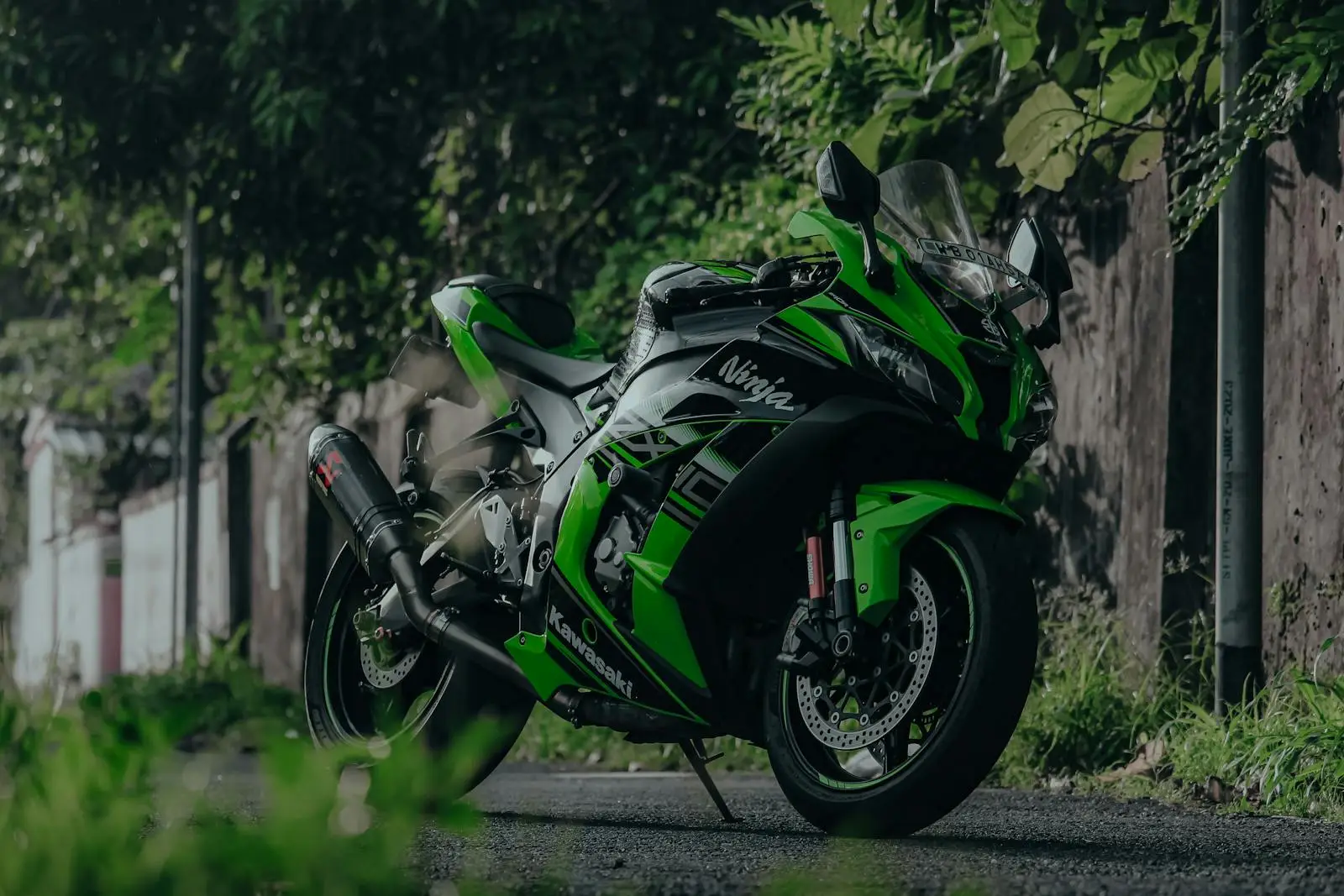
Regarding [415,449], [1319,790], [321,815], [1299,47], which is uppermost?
[1299,47]

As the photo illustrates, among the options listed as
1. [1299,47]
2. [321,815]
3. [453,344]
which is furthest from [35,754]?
[1299,47]

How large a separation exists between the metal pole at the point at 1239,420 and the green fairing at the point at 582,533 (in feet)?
6.56

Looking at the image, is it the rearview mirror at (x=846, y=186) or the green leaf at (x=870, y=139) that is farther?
the green leaf at (x=870, y=139)

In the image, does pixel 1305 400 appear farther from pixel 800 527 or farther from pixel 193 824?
pixel 193 824

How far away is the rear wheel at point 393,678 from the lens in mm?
5148

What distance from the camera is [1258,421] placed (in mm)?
5773

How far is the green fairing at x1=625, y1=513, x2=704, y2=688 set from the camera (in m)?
4.36

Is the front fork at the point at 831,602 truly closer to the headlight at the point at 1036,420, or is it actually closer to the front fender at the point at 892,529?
the front fender at the point at 892,529

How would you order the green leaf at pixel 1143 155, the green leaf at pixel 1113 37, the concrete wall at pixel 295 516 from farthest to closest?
the concrete wall at pixel 295 516, the green leaf at pixel 1143 155, the green leaf at pixel 1113 37

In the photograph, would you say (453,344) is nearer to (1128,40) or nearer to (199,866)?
(1128,40)

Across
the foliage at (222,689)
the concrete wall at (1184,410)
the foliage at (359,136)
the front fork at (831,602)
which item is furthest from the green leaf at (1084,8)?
the foliage at (359,136)

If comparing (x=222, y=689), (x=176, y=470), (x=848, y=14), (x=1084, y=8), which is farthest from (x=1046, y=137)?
(x=176, y=470)

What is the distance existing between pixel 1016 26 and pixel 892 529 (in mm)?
2925

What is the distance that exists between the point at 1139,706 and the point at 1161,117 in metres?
1.85
